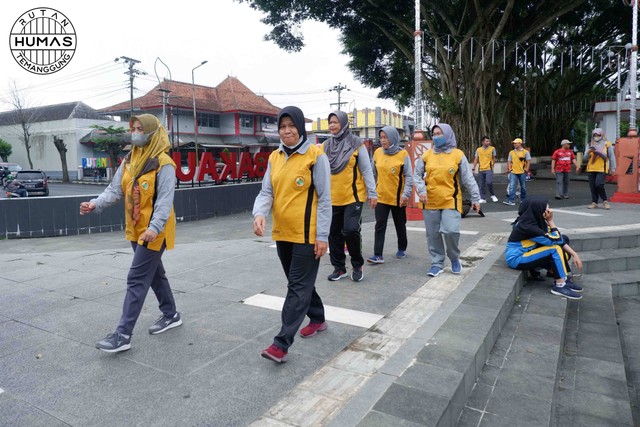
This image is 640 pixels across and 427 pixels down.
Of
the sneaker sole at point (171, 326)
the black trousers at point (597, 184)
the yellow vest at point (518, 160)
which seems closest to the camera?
the sneaker sole at point (171, 326)

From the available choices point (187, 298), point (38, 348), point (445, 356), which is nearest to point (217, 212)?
point (187, 298)

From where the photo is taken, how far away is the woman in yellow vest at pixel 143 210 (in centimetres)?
326

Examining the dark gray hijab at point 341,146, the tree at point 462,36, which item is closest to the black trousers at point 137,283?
the dark gray hijab at point 341,146

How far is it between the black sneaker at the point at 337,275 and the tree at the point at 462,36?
13.7m

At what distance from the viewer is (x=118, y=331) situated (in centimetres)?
323

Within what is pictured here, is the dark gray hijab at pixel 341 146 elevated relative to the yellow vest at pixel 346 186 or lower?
elevated

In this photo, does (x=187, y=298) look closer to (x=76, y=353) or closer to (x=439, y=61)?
(x=76, y=353)

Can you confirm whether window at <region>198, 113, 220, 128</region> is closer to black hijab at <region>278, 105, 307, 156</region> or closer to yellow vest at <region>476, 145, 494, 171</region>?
yellow vest at <region>476, 145, 494, 171</region>

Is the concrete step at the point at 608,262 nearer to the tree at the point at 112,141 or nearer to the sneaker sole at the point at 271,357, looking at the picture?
the sneaker sole at the point at 271,357

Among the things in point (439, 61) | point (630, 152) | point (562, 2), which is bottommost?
point (630, 152)

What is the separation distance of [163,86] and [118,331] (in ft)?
132

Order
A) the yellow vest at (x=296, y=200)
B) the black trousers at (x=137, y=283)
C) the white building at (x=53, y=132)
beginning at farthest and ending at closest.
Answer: the white building at (x=53, y=132), the black trousers at (x=137, y=283), the yellow vest at (x=296, y=200)

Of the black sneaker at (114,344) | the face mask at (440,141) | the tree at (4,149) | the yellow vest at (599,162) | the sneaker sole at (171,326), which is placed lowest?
the sneaker sole at (171,326)

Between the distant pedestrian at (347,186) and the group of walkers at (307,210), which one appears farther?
the distant pedestrian at (347,186)
